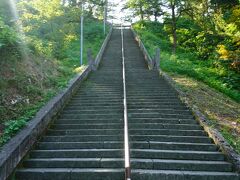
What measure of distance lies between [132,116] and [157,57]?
957cm

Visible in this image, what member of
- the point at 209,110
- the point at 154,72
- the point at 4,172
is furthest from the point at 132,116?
the point at 154,72

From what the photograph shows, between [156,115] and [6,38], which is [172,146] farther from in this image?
[6,38]

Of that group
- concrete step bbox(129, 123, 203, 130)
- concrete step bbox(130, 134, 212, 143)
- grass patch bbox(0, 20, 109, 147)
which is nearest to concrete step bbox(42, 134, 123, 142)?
concrete step bbox(130, 134, 212, 143)

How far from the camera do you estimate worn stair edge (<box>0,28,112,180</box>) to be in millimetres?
6309

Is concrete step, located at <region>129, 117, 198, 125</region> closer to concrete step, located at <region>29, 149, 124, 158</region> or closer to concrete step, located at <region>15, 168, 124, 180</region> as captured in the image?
concrete step, located at <region>29, 149, 124, 158</region>

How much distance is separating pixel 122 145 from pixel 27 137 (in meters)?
2.16

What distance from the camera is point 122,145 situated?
26.0 ft

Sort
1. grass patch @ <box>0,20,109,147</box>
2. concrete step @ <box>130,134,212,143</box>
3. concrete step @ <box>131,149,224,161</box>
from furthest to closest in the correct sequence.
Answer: concrete step @ <box>130,134,212,143</box>, grass patch @ <box>0,20,109,147</box>, concrete step @ <box>131,149,224,161</box>

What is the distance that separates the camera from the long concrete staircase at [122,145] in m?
6.72

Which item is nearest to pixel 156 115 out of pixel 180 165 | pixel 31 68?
pixel 180 165

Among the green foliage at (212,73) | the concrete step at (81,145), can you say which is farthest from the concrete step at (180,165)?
the green foliage at (212,73)

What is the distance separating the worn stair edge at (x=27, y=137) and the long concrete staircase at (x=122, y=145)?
23cm

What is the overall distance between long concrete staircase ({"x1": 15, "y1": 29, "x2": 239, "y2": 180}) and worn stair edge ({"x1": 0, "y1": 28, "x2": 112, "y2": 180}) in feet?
0.75

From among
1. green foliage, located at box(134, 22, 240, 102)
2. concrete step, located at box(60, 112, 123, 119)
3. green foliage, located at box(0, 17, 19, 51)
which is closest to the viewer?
concrete step, located at box(60, 112, 123, 119)
